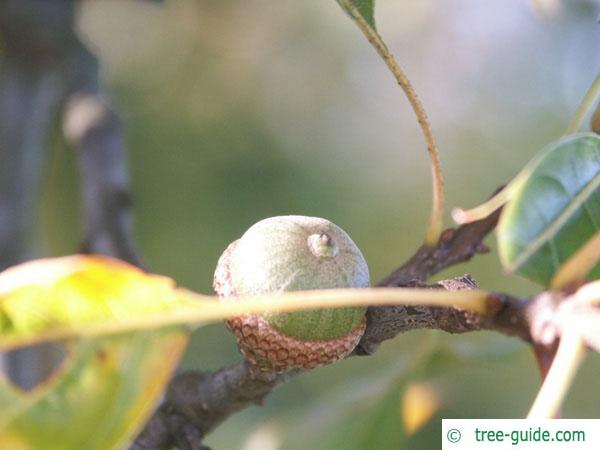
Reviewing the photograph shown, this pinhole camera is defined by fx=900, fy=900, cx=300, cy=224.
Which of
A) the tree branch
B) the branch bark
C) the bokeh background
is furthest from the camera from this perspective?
the bokeh background

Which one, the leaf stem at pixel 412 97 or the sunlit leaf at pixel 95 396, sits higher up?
the leaf stem at pixel 412 97

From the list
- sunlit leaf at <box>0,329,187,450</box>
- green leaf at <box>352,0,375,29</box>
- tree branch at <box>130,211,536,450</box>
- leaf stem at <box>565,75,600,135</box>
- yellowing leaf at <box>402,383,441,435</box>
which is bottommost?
yellowing leaf at <box>402,383,441,435</box>

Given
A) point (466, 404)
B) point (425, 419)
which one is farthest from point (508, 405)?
point (425, 419)

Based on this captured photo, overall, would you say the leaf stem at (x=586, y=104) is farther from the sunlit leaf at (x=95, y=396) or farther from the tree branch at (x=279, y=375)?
the sunlit leaf at (x=95, y=396)

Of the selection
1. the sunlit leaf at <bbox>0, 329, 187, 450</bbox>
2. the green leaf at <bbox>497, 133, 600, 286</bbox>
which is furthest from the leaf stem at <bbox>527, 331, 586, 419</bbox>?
the sunlit leaf at <bbox>0, 329, 187, 450</bbox>

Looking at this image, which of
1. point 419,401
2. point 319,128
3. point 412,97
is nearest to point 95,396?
point 412,97

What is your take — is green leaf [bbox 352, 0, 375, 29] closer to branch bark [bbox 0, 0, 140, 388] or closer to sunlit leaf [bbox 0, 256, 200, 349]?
sunlit leaf [bbox 0, 256, 200, 349]

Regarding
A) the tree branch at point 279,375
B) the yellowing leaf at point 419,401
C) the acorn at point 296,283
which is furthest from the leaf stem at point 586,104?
the yellowing leaf at point 419,401

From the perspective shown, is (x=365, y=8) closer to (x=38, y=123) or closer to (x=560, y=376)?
(x=560, y=376)
